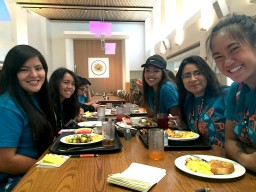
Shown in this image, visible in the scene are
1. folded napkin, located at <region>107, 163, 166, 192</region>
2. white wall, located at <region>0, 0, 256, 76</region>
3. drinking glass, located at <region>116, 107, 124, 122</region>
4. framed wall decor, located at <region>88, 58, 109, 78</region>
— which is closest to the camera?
folded napkin, located at <region>107, 163, 166, 192</region>

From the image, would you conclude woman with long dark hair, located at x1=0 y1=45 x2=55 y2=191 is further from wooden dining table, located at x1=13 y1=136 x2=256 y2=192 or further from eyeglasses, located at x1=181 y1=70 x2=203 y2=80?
eyeglasses, located at x1=181 y1=70 x2=203 y2=80

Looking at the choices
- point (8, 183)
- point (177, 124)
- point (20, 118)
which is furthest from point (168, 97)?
point (8, 183)

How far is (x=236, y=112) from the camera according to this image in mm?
1201

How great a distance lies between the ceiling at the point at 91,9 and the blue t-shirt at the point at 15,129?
519 centimetres

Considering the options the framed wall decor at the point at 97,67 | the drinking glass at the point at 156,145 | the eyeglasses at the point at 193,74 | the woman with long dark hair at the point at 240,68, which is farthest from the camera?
the framed wall decor at the point at 97,67

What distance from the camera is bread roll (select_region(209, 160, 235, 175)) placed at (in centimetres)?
90

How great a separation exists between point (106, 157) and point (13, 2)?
6.10 meters

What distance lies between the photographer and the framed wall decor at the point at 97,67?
27.6 ft

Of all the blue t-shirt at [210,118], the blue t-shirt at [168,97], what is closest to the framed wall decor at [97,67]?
the blue t-shirt at [168,97]

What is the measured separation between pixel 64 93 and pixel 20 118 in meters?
1.21

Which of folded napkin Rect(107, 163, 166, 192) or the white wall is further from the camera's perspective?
the white wall

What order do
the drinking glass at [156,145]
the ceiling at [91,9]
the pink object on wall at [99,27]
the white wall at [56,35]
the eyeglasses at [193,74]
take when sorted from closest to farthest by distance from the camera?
1. the drinking glass at [156,145]
2. the eyeglasses at [193,74]
3. the white wall at [56,35]
4. the pink object on wall at [99,27]
5. the ceiling at [91,9]

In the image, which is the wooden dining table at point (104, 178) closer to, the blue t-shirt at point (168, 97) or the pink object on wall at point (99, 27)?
the blue t-shirt at point (168, 97)

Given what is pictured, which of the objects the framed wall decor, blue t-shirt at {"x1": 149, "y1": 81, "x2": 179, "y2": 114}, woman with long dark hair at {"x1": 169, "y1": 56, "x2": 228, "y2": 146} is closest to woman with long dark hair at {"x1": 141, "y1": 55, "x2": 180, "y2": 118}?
blue t-shirt at {"x1": 149, "y1": 81, "x2": 179, "y2": 114}
